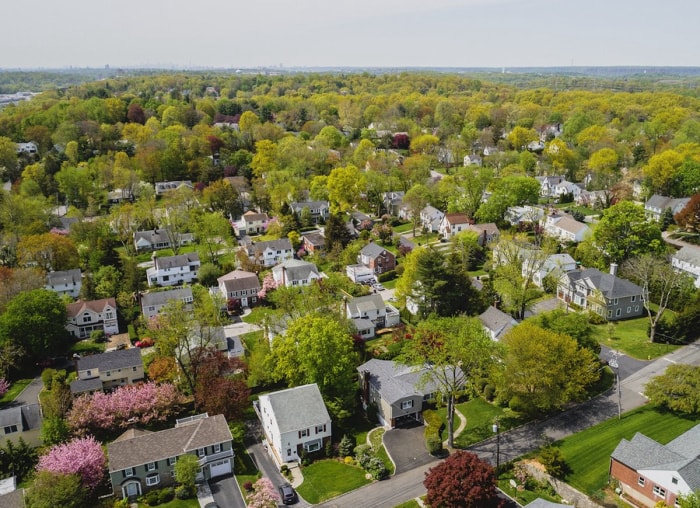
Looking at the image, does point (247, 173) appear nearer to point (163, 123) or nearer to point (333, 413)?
point (163, 123)

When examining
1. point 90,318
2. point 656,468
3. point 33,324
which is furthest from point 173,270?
point 656,468

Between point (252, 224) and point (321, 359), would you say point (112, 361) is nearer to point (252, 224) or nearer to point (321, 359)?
point (321, 359)

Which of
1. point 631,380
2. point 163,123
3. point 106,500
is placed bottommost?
point 106,500

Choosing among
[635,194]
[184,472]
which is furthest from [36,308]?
[635,194]

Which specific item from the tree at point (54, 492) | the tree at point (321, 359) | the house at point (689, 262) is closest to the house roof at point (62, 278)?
the tree at point (321, 359)

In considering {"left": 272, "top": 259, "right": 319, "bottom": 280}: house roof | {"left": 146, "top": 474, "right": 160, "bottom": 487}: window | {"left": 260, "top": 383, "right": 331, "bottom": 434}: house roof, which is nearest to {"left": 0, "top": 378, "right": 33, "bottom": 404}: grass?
{"left": 146, "top": 474, "right": 160, "bottom": 487}: window

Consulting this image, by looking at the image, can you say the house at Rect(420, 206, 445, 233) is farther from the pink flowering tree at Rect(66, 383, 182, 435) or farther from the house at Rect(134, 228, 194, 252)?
the pink flowering tree at Rect(66, 383, 182, 435)

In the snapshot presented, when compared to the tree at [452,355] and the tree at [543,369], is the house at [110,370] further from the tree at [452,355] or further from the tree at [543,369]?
the tree at [543,369]
